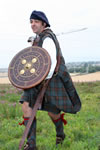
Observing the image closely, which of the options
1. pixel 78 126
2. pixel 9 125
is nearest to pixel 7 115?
pixel 9 125

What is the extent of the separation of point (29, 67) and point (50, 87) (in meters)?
0.43

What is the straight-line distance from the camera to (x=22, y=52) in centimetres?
290

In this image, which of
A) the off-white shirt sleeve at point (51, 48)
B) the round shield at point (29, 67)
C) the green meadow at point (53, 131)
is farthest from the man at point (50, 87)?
the green meadow at point (53, 131)

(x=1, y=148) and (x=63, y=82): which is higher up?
(x=63, y=82)

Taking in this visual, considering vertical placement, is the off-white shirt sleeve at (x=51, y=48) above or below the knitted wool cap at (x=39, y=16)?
below

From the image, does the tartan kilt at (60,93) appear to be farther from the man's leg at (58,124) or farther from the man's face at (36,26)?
the man's face at (36,26)

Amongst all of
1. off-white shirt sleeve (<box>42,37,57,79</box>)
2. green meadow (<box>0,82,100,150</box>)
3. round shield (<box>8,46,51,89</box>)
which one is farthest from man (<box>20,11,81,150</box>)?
green meadow (<box>0,82,100,150</box>)

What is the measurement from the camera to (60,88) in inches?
122

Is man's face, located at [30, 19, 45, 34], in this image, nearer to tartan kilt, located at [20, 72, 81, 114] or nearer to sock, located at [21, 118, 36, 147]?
tartan kilt, located at [20, 72, 81, 114]

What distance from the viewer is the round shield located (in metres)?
2.65

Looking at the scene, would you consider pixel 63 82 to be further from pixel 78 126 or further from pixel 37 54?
pixel 78 126

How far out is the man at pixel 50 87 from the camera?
9.61ft

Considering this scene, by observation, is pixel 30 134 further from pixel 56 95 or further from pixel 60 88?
pixel 60 88

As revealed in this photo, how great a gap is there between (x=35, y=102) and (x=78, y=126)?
1375 mm
